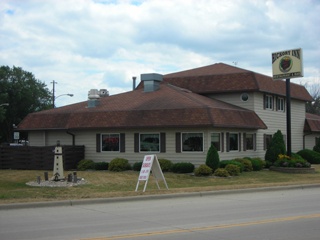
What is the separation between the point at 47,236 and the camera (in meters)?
7.95

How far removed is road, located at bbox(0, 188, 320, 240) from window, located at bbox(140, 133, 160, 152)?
11210mm

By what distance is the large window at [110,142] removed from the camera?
2544 cm

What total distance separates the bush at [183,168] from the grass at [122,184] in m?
0.72

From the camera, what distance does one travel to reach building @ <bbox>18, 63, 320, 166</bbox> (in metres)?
23.5

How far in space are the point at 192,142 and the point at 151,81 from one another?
7.87 m

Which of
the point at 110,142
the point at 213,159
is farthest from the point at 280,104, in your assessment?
the point at 110,142

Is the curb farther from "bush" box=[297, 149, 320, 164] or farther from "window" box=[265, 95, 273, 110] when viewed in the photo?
"bush" box=[297, 149, 320, 164]

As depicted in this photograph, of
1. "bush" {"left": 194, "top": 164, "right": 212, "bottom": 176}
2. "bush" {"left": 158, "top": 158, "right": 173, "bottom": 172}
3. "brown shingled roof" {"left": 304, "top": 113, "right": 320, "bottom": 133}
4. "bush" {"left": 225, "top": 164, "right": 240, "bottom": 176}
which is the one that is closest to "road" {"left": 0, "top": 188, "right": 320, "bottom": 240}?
"bush" {"left": 194, "top": 164, "right": 212, "bottom": 176}

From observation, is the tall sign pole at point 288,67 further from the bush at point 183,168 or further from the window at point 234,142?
the bush at point 183,168

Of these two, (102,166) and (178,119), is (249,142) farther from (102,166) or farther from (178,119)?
(102,166)

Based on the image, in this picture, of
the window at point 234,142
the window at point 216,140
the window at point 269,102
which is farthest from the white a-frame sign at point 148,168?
the window at point 269,102

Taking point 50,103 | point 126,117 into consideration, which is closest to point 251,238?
point 126,117

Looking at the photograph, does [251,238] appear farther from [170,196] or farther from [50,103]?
[50,103]

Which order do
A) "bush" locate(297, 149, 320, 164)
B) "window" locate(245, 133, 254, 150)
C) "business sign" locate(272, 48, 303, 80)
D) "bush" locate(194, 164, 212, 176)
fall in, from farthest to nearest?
"bush" locate(297, 149, 320, 164), "window" locate(245, 133, 254, 150), "business sign" locate(272, 48, 303, 80), "bush" locate(194, 164, 212, 176)
